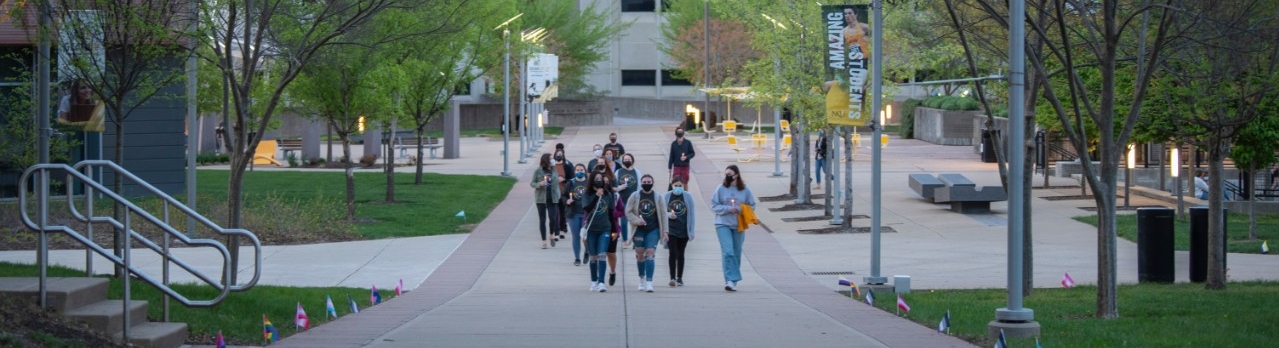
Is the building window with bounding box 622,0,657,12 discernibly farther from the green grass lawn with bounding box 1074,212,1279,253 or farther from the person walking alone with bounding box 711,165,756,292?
the person walking alone with bounding box 711,165,756,292

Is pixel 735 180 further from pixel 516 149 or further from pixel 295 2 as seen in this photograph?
pixel 516 149

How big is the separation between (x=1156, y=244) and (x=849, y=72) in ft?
16.1

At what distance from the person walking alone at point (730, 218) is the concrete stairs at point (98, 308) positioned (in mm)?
7144

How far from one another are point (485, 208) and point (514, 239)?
5.37m

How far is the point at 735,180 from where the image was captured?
52.0 feet

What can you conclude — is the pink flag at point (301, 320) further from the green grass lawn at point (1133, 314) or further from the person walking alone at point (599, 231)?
the green grass lawn at point (1133, 314)

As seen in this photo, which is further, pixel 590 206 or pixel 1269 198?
pixel 1269 198

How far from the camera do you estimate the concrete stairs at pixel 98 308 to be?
9.14m

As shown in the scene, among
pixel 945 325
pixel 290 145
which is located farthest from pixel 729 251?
pixel 290 145

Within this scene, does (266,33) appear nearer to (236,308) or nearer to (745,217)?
(236,308)

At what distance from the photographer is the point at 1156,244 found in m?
16.5

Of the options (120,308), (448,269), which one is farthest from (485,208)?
(120,308)

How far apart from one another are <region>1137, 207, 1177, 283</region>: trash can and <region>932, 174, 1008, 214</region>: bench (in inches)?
401

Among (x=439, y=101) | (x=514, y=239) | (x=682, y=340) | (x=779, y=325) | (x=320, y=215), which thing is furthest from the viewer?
(x=439, y=101)
